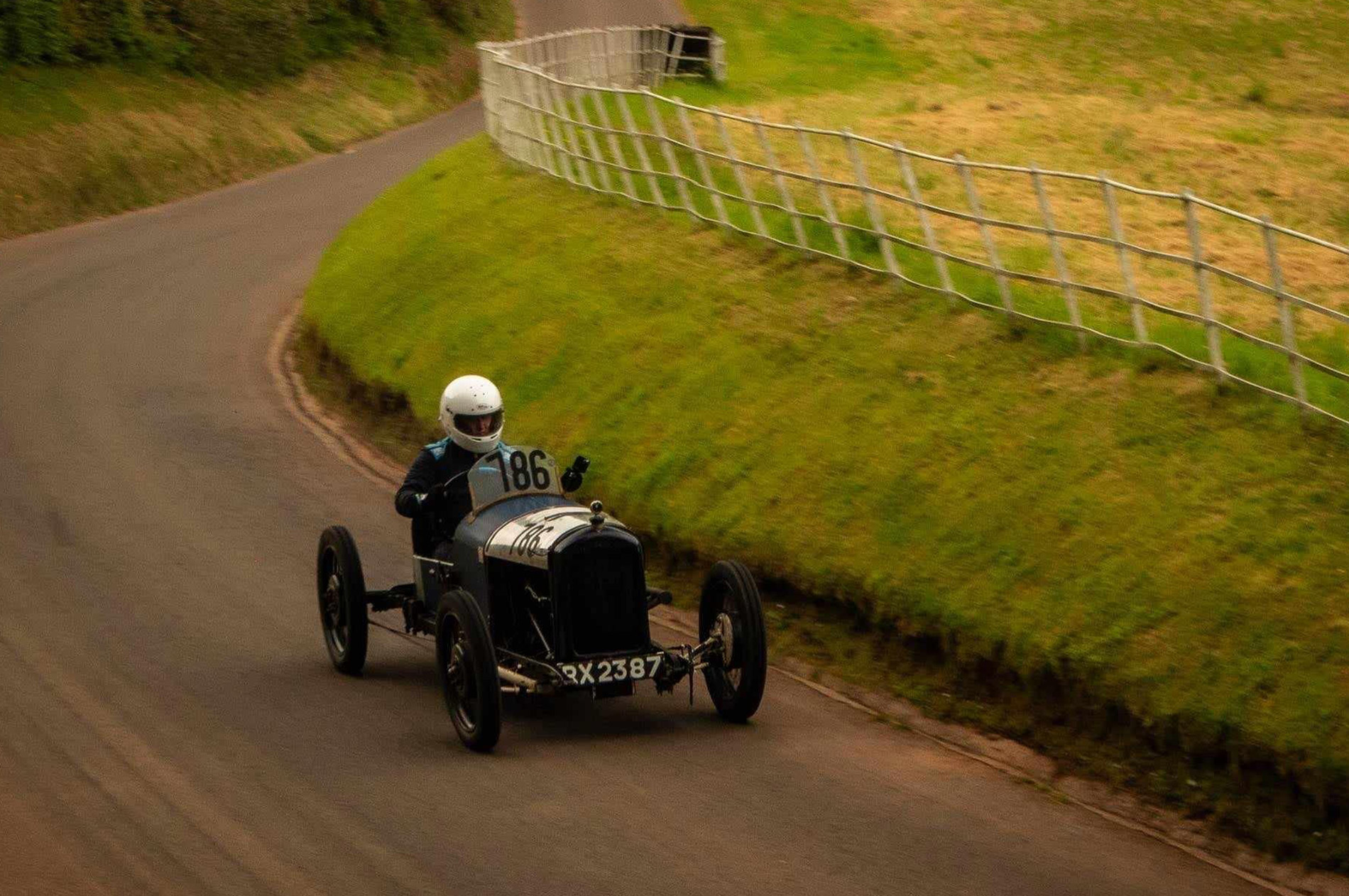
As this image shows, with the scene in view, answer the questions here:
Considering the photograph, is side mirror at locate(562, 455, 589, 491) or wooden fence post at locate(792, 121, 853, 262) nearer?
side mirror at locate(562, 455, 589, 491)

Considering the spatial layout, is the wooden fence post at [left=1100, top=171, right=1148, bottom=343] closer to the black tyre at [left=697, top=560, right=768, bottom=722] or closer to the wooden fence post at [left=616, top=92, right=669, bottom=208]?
the black tyre at [left=697, top=560, right=768, bottom=722]

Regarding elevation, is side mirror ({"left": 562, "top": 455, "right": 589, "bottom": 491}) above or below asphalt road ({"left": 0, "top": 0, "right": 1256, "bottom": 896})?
above

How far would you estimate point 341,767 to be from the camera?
30.6 ft

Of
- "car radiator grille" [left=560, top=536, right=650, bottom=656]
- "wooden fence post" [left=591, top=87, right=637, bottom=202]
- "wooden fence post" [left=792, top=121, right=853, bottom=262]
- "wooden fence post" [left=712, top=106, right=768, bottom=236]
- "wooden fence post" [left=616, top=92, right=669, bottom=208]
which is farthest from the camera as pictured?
"wooden fence post" [left=591, top=87, right=637, bottom=202]

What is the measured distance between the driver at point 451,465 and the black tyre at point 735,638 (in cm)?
185

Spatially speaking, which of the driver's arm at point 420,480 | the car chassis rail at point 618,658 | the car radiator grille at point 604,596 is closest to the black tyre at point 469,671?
the car chassis rail at point 618,658

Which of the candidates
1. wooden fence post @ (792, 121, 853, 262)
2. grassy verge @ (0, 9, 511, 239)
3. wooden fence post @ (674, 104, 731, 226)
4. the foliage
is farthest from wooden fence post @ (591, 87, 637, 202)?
the foliage

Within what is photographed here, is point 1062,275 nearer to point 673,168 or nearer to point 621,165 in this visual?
point 673,168

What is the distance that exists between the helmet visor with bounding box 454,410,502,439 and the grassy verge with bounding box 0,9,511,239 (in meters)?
20.1

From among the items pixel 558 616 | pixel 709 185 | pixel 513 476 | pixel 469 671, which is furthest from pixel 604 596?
pixel 709 185

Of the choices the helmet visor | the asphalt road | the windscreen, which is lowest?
the asphalt road

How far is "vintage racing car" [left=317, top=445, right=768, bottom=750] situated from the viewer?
960 centimetres

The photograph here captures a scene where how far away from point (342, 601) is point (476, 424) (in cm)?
150

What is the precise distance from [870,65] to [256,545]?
29.8 metres
